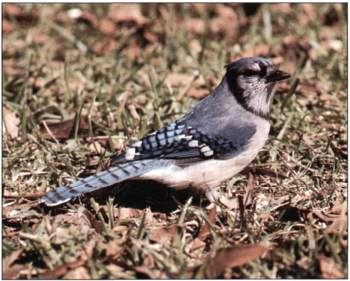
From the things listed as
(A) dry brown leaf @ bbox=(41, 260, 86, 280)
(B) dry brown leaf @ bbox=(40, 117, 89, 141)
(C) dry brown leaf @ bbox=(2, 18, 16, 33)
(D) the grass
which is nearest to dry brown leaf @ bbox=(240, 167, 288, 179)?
(D) the grass

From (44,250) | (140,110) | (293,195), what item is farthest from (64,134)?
(293,195)

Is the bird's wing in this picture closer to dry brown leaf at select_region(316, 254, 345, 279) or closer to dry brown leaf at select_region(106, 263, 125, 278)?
dry brown leaf at select_region(106, 263, 125, 278)

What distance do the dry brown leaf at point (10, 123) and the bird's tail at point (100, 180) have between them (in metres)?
1.57

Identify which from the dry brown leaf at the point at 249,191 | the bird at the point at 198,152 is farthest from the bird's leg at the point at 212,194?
the dry brown leaf at the point at 249,191

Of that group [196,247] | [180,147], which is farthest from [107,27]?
[196,247]

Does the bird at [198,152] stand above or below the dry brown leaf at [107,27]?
below

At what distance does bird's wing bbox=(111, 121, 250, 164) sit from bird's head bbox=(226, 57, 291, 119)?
548 millimetres

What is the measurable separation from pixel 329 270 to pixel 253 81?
2.11 metres

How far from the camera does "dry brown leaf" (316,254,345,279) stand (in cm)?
302

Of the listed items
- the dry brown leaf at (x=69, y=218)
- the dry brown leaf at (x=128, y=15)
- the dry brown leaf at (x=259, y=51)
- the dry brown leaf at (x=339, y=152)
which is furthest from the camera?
the dry brown leaf at (x=128, y=15)

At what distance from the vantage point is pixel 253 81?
4.50 m

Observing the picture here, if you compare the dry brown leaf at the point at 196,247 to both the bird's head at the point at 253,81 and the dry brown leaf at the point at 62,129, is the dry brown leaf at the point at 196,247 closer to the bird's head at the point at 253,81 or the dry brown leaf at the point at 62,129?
the bird's head at the point at 253,81

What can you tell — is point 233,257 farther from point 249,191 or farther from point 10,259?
point 10,259

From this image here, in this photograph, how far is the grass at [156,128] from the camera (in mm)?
3227
